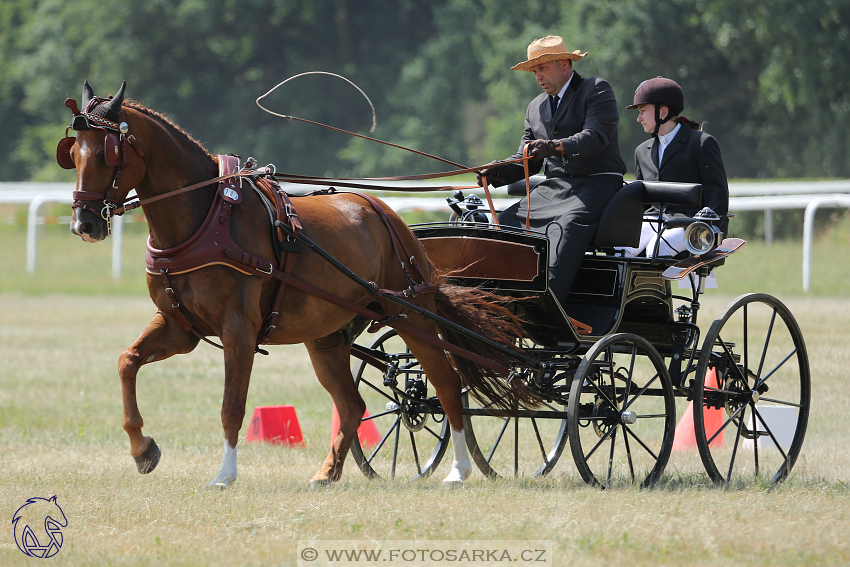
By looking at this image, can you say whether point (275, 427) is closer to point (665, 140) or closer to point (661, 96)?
point (665, 140)

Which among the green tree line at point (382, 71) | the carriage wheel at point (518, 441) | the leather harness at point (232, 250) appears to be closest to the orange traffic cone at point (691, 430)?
the carriage wheel at point (518, 441)

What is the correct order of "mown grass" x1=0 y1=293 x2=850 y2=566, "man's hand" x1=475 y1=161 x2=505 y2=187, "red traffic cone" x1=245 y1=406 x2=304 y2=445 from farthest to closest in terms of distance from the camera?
"red traffic cone" x1=245 y1=406 x2=304 y2=445, "man's hand" x1=475 y1=161 x2=505 y2=187, "mown grass" x1=0 y1=293 x2=850 y2=566

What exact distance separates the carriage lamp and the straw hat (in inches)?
45.6

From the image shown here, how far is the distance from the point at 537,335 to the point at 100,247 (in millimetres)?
20309

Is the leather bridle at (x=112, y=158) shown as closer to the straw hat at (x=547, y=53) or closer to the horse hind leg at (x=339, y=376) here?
the horse hind leg at (x=339, y=376)

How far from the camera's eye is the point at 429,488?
5809 mm

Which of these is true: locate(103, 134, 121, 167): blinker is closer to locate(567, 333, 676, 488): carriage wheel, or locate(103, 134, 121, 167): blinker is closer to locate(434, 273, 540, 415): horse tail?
locate(434, 273, 540, 415): horse tail

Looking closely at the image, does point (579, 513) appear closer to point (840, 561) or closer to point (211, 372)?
point (840, 561)

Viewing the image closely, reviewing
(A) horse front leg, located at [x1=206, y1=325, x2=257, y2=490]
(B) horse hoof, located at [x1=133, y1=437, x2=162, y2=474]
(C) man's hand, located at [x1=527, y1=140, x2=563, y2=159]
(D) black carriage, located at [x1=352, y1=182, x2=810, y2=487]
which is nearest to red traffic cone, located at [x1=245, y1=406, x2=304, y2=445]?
(D) black carriage, located at [x1=352, y1=182, x2=810, y2=487]

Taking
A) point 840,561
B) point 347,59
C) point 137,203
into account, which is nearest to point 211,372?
point 137,203

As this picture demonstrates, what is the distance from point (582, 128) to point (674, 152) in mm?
904

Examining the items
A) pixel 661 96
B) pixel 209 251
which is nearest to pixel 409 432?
pixel 209 251

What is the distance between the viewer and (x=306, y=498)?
17.1 feet

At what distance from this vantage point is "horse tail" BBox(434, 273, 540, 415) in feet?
20.3
